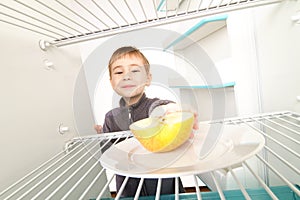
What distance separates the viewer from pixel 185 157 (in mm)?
427

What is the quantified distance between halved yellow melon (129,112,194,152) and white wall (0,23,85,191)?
1.13 ft

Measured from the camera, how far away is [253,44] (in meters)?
0.78

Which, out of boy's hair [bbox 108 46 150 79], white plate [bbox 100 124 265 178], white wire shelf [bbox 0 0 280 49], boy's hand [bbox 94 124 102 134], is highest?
white wire shelf [bbox 0 0 280 49]

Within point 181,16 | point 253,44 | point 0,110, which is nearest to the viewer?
point 0,110

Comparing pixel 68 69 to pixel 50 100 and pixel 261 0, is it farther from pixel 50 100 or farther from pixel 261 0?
pixel 261 0

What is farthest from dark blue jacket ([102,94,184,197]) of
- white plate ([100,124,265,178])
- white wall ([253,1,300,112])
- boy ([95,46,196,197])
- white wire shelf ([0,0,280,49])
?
white wall ([253,1,300,112])

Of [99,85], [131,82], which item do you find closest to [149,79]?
[131,82]

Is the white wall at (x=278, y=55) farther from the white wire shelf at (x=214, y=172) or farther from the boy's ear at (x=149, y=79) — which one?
the boy's ear at (x=149, y=79)

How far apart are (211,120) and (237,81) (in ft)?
0.97

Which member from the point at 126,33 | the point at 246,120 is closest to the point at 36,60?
the point at 126,33

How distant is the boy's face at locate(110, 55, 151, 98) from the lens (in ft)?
1.68

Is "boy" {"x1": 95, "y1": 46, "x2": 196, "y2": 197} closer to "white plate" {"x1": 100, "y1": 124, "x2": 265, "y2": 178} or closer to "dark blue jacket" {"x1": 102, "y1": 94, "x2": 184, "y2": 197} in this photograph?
"dark blue jacket" {"x1": 102, "y1": 94, "x2": 184, "y2": 197}

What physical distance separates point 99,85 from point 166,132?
1.01ft

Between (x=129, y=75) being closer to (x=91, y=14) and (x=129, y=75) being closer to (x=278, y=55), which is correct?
(x=91, y=14)
